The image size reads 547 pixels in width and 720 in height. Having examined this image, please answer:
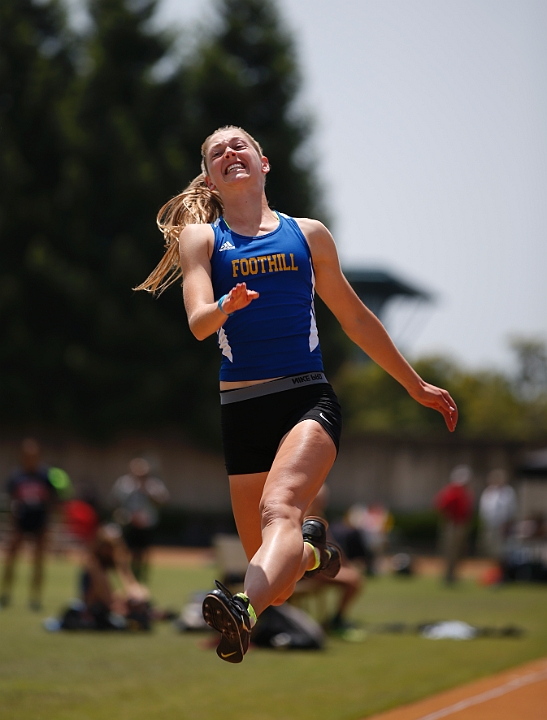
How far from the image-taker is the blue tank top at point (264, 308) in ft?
15.0

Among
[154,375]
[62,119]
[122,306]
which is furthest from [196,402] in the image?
[62,119]

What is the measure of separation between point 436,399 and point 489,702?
11.1 ft

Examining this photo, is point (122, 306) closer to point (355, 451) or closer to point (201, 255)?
point (355, 451)

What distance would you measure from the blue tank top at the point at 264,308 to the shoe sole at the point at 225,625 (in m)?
1.10

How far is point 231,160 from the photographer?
483 centimetres

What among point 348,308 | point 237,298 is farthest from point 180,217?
point 237,298

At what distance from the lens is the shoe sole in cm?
390

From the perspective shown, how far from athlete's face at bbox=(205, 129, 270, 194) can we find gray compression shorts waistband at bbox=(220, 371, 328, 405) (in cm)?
95

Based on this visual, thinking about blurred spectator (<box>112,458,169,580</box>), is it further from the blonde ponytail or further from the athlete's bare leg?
the athlete's bare leg

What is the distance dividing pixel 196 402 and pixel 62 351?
15.8 ft

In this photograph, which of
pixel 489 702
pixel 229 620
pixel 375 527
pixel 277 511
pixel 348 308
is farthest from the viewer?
pixel 375 527

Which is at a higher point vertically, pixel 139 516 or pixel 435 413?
pixel 435 413

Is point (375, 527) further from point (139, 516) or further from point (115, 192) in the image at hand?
point (115, 192)

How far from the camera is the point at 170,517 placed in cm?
3200
